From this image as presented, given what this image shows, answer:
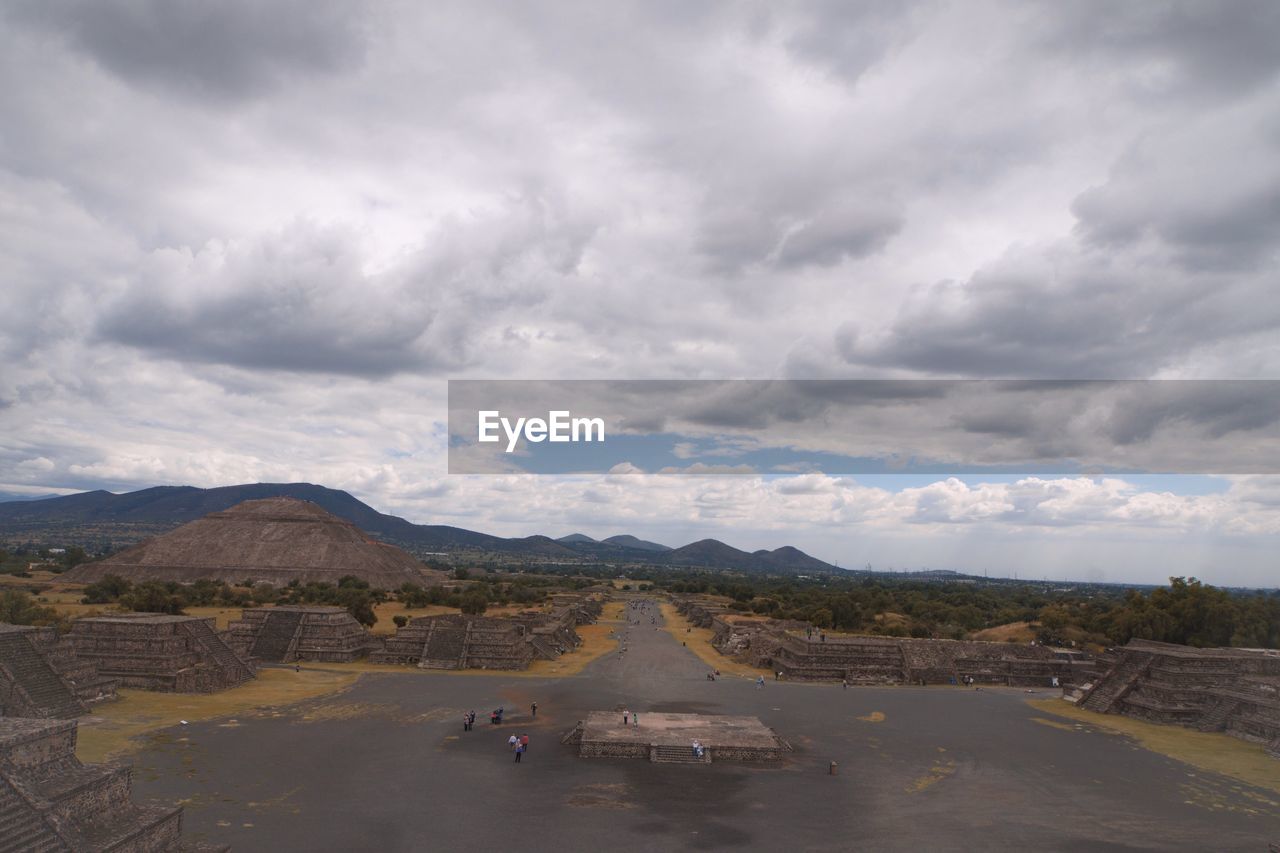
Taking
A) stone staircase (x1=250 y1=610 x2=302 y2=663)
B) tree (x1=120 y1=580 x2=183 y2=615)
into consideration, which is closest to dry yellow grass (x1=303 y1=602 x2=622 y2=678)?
stone staircase (x1=250 y1=610 x2=302 y2=663)

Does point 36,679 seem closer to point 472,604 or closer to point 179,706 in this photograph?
point 179,706

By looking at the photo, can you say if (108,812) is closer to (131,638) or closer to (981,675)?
(131,638)

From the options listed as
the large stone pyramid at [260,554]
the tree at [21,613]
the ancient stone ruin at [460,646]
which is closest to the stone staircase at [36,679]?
the tree at [21,613]

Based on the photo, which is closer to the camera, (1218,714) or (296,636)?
(1218,714)

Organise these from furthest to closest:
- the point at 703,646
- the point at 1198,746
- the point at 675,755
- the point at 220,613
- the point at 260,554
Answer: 1. the point at 260,554
2. the point at 703,646
3. the point at 220,613
4. the point at 1198,746
5. the point at 675,755

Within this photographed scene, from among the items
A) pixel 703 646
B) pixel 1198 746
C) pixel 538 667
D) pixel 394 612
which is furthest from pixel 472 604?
pixel 1198 746

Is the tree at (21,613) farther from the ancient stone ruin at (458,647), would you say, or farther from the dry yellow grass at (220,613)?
the ancient stone ruin at (458,647)
